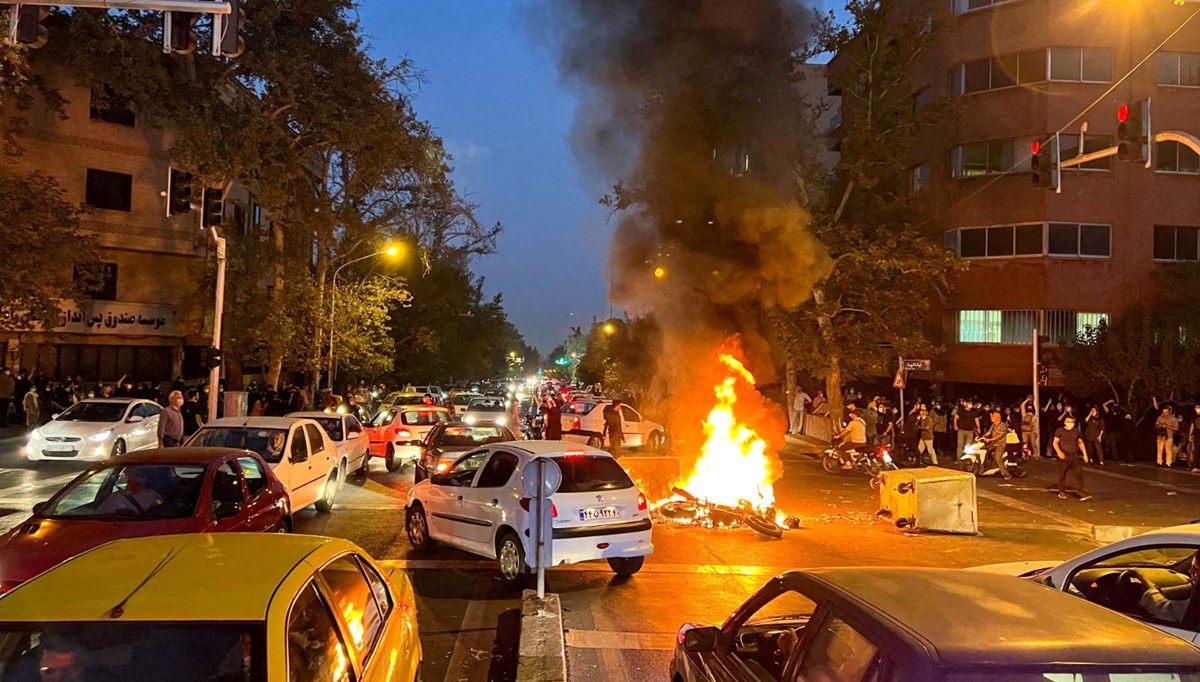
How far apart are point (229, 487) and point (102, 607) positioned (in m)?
4.62

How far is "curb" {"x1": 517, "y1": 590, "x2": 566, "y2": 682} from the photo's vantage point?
536 centimetres

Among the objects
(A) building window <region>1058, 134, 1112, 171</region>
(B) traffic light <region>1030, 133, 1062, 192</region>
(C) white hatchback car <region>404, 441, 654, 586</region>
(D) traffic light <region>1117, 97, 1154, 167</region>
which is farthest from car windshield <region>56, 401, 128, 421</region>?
(A) building window <region>1058, 134, 1112, 171</region>

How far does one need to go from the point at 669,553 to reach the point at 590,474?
2.25 meters

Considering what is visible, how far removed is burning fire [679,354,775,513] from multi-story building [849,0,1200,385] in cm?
1817

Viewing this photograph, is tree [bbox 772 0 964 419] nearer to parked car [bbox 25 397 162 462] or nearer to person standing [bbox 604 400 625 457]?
person standing [bbox 604 400 625 457]

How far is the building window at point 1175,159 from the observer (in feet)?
94.7

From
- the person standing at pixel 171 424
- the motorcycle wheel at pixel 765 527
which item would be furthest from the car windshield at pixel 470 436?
the motorcycle wheel at pixel 765 527

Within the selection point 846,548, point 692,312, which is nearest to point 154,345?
point 692,312

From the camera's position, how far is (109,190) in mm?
29500

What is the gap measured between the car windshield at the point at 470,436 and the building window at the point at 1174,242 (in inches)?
1003

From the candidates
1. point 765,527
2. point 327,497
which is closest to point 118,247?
point 327,497

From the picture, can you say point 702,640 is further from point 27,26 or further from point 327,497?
point 327,497

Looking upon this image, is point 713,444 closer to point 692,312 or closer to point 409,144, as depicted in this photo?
point 692,312

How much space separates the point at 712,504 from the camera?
12047 millimetres
